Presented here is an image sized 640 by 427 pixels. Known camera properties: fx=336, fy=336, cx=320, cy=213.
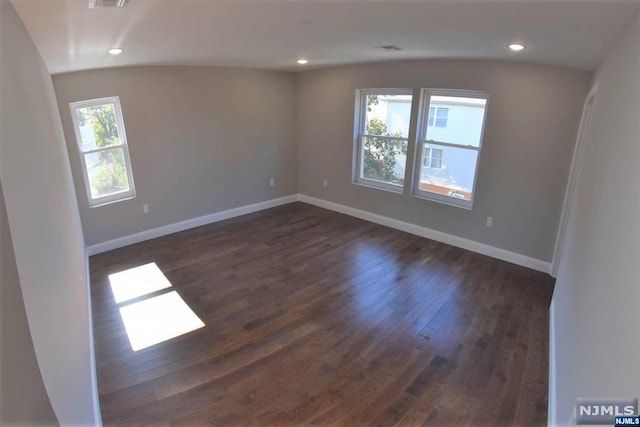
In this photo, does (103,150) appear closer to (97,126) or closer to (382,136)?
(97,126)

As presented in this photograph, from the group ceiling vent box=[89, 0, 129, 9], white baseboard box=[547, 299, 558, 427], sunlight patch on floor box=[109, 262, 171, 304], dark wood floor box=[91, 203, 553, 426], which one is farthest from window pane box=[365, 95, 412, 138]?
ceiling vent box=[89, 0, 129, 9]

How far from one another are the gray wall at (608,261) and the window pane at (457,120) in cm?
186

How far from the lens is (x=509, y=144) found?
4027 mm

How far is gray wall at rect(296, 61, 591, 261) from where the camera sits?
367cm

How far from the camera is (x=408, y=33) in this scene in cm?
238

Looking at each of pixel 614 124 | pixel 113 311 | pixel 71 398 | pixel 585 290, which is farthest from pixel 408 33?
pixel 113 311

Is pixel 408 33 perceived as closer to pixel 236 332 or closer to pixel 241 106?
pixel 236 332

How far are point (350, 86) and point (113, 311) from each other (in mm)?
4415

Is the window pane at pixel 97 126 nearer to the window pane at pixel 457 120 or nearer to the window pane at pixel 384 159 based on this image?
the window pane at pixel 384 159

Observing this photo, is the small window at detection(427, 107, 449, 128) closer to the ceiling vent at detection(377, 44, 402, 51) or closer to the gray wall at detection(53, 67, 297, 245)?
the ceiling vent at detection(377, 44, 402, 51)

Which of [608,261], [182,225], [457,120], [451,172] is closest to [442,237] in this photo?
[451,172]

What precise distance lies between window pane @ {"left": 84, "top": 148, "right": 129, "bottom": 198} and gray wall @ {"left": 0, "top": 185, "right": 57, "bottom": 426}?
13.3 ft

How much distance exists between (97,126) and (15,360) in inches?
171

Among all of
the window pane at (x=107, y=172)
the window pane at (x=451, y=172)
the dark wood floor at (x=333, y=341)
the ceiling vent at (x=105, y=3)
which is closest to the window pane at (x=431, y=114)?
the window pane at (x=451, y=172)
